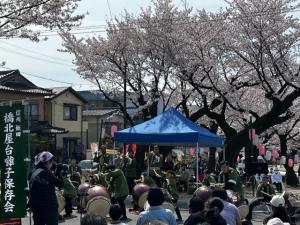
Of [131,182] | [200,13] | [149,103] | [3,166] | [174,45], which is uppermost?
[200,13]

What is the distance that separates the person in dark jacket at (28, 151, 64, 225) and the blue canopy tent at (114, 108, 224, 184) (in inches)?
279

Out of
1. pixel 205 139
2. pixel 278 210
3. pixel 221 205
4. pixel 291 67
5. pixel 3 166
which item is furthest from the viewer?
pixel 291 67

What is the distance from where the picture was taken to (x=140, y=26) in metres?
24.9

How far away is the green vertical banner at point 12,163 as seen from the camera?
7781mm

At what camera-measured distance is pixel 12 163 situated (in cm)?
781

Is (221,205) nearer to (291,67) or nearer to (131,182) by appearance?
(131,182)

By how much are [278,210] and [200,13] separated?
17.9 m

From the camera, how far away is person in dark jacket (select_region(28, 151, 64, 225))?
7793 mm

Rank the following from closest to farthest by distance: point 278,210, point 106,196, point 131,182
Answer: point 278,210 → point 106,196 → point 131,182

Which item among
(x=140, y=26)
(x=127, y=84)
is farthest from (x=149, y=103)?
(x=140, y=26)

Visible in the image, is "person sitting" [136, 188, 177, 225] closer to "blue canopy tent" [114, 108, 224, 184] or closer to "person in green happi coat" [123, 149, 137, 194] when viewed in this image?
"blue canopy tent" [114, 108, 224, 184]

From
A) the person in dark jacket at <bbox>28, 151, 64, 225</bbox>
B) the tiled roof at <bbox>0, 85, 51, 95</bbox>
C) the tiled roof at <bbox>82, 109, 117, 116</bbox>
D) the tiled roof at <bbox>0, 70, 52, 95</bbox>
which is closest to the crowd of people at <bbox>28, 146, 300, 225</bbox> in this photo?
the person in dark jacket at <bbox>28, 151, 64, 225</bbox>

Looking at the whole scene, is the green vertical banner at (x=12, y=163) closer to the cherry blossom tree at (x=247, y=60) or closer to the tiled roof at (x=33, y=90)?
the cherry blossom tree at (x=247, y=60)

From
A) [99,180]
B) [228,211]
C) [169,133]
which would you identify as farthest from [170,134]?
[228,211]
